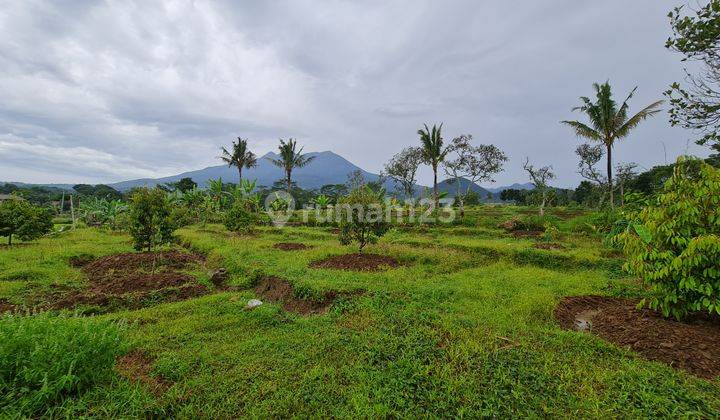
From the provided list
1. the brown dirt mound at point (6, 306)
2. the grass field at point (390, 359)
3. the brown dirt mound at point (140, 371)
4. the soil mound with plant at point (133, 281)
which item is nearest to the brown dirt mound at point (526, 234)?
the grass field at point (390, 359)

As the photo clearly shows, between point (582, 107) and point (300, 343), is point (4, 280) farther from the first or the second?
point (582, 107)

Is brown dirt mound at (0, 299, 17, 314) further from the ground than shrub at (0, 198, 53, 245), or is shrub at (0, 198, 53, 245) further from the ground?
shrub at (0, 198, 53, 245)

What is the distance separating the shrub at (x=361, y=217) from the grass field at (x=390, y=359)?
10.0ft

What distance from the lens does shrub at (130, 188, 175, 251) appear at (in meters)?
9.98

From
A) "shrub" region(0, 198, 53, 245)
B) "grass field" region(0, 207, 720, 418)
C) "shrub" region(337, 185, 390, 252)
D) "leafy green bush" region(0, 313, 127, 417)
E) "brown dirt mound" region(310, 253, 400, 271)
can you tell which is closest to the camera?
"leafy green bush" region(0, 313, 127, 417)

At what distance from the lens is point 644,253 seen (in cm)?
481

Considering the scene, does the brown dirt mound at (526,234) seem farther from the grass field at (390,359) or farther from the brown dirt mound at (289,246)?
the brown dirt mound at (289,246)

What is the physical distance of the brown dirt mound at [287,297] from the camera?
6793mm

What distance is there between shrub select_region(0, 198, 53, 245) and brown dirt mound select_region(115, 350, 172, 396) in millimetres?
15383

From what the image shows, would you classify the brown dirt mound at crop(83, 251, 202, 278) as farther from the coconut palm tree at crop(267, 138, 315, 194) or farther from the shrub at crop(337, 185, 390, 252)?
the coconut palm tree at crop(267, 138, 315, 194)

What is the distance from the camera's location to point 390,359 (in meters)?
4.25

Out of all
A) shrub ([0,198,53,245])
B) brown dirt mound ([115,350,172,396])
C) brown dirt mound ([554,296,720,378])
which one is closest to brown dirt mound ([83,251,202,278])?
shrub ([0,198,53,245])

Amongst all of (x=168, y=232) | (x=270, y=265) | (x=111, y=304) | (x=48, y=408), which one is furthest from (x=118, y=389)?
(x=168, y=232)

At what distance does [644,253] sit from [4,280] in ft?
49.2
